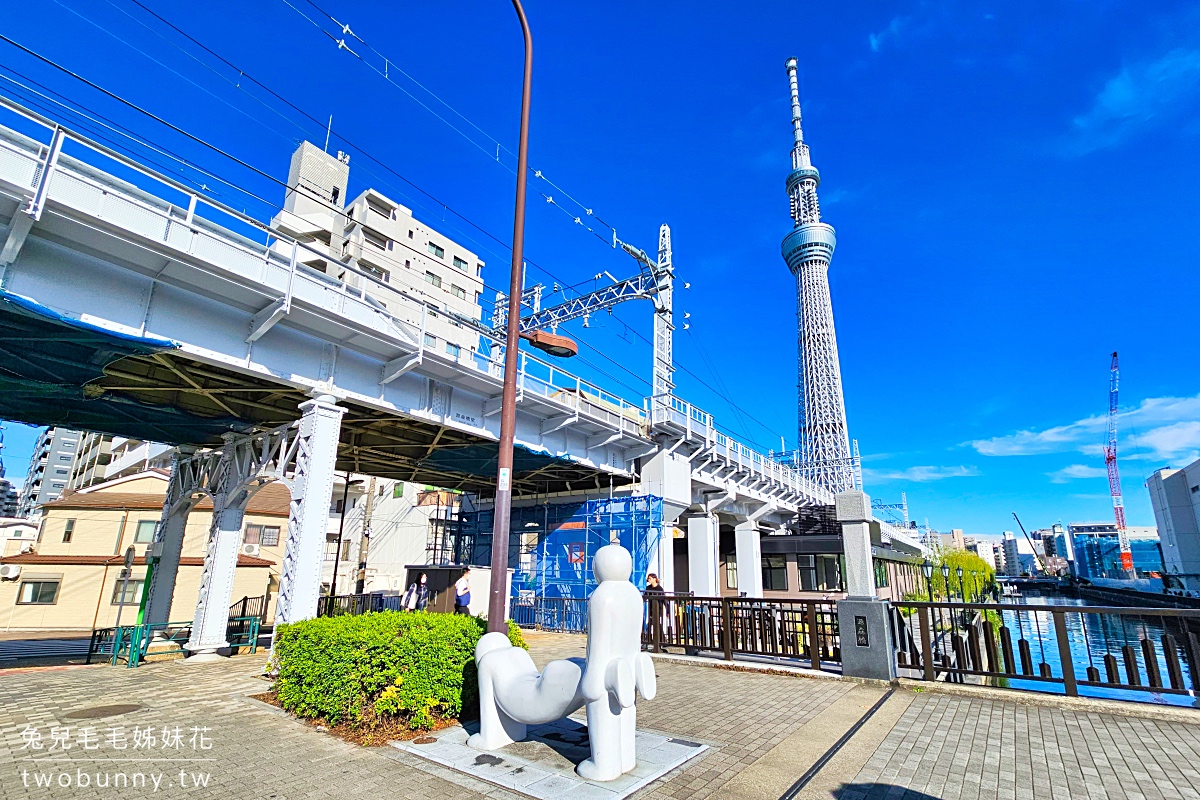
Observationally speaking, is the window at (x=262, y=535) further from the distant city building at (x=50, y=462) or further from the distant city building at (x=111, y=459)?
the distant city building at (x=50, y=462)

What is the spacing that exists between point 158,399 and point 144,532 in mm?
16564

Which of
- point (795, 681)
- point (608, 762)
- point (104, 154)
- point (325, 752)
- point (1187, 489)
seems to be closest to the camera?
point (608, 762)

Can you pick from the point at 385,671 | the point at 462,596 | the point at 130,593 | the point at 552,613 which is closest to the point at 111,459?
the point at 130,593

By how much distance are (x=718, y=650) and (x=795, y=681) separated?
284 centimetres

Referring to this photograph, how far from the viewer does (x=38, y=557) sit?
25047 millimetres

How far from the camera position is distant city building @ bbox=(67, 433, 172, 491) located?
138 ft

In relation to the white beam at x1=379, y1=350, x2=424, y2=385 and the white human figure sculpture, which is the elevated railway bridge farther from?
the white human figure sculpture

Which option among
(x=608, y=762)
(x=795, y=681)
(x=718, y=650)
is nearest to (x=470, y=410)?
(x=718, y=650)

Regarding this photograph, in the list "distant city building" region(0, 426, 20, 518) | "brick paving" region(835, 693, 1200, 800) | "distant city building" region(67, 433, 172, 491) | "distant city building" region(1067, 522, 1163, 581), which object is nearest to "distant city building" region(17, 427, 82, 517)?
"distant city building" region(67, 433, 172, 491)

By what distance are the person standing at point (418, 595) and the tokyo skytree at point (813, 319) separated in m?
74.3

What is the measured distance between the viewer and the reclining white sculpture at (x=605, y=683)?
5.30m

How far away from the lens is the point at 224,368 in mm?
12672

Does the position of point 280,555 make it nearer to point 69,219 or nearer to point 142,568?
point 142,568

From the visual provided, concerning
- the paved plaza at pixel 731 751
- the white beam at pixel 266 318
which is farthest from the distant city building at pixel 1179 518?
the white beam at pixel 266 318
